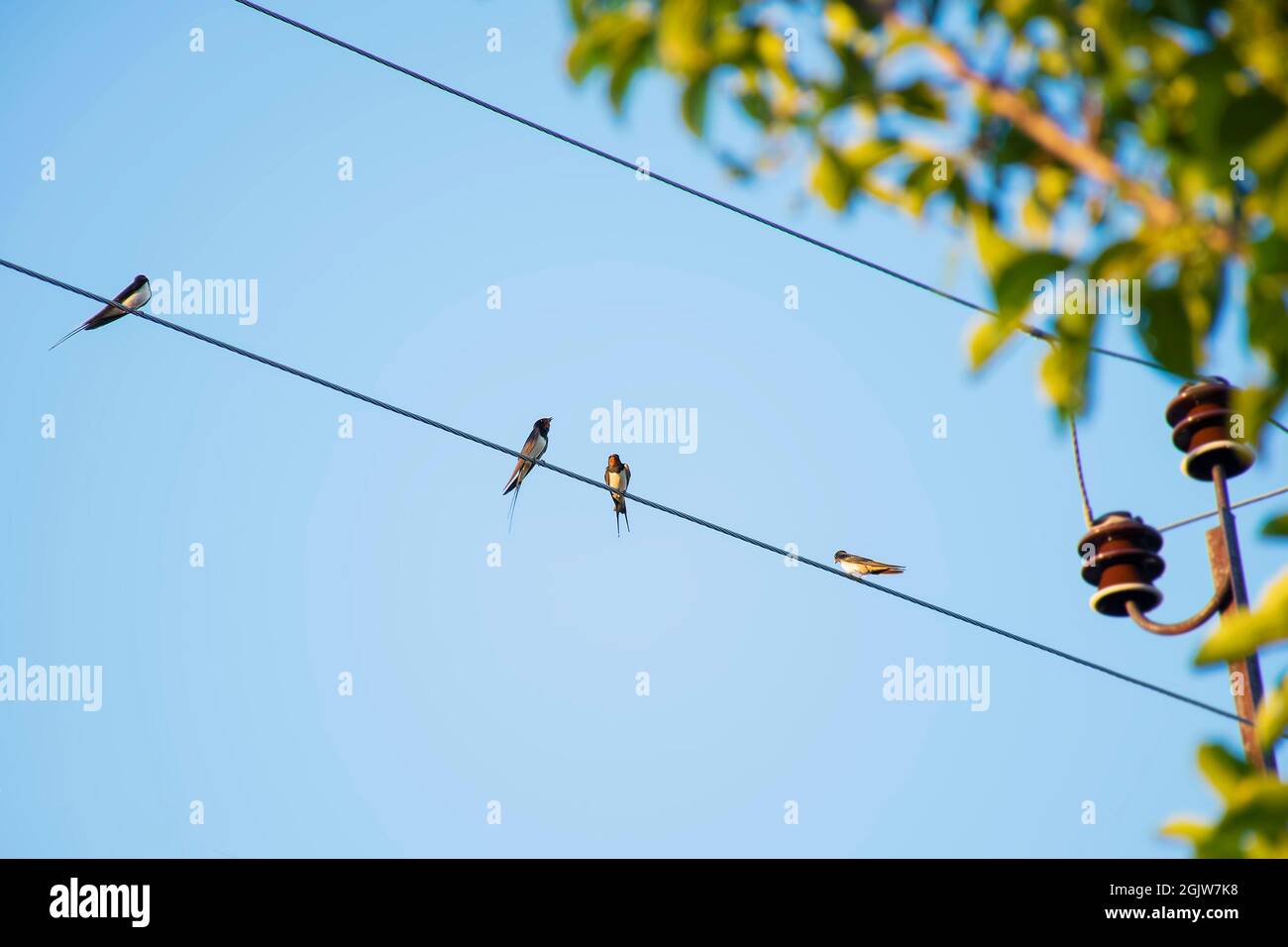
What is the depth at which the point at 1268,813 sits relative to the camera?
1384mm

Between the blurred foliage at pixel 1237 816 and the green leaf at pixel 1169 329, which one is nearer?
the blurred foliage at pixel 1237 816

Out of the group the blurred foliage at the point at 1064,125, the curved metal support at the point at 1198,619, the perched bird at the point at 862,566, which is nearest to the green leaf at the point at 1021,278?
the blurred foliage at the point at 1064,125

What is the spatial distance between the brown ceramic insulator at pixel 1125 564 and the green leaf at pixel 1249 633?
157 inches

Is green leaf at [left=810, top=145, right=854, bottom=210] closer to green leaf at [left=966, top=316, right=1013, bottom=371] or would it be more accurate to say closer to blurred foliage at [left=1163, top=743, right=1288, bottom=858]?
green leaf at [left=966, top=316, right=1013, bottom=371]

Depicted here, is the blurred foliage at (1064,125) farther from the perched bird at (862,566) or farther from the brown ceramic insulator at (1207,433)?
the perched bird at (862,566)

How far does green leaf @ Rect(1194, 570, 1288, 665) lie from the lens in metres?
1.32

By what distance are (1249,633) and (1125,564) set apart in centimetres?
405

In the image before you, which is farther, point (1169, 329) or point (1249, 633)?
point (1169, 329)

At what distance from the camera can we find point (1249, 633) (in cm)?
133

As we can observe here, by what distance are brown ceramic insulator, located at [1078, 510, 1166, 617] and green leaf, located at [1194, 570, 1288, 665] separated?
3981mm

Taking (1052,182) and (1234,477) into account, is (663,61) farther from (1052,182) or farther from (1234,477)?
(1234,477)

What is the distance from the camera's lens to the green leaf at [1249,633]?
1318 millimetres

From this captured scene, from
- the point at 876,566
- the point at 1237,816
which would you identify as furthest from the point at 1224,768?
the point at 876,566

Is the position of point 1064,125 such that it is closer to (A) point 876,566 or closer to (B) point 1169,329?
(B) point 1169,329
